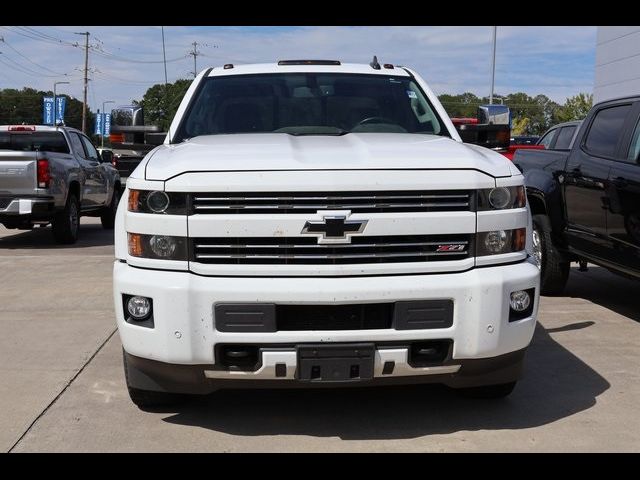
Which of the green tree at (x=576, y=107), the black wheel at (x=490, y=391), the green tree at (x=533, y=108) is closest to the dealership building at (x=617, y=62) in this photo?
the green tree at (x=576, y=107)

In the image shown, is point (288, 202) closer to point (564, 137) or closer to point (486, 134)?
point (486, 134)

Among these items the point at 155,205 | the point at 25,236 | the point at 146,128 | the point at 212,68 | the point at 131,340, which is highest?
the point at 212,68

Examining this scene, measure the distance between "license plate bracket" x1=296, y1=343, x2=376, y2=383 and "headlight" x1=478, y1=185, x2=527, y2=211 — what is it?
88 cm

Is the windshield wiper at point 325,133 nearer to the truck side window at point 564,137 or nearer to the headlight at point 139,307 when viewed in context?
the headlight at point 139,307

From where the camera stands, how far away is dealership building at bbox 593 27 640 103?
31.4 m

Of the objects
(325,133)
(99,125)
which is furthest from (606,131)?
(99,125)

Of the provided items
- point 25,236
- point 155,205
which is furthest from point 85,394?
point 25,236

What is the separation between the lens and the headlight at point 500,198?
3.81 metres

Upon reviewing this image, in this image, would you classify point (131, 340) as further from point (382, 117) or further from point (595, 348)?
point (595, 348)

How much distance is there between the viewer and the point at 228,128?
5070 millimetres

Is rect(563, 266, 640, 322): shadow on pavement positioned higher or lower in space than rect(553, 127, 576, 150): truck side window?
lower

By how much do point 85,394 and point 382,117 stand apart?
8.49 feet

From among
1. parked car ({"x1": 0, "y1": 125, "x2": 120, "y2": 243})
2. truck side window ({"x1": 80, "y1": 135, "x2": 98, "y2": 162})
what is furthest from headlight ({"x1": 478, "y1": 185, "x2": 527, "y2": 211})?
truck side window ({"x1": 80, "y1": 135, "x2": 98, "y2": 162})

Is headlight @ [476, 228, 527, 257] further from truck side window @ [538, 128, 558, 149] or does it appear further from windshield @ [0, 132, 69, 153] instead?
windshield @ [0, 132, 69, 153]
